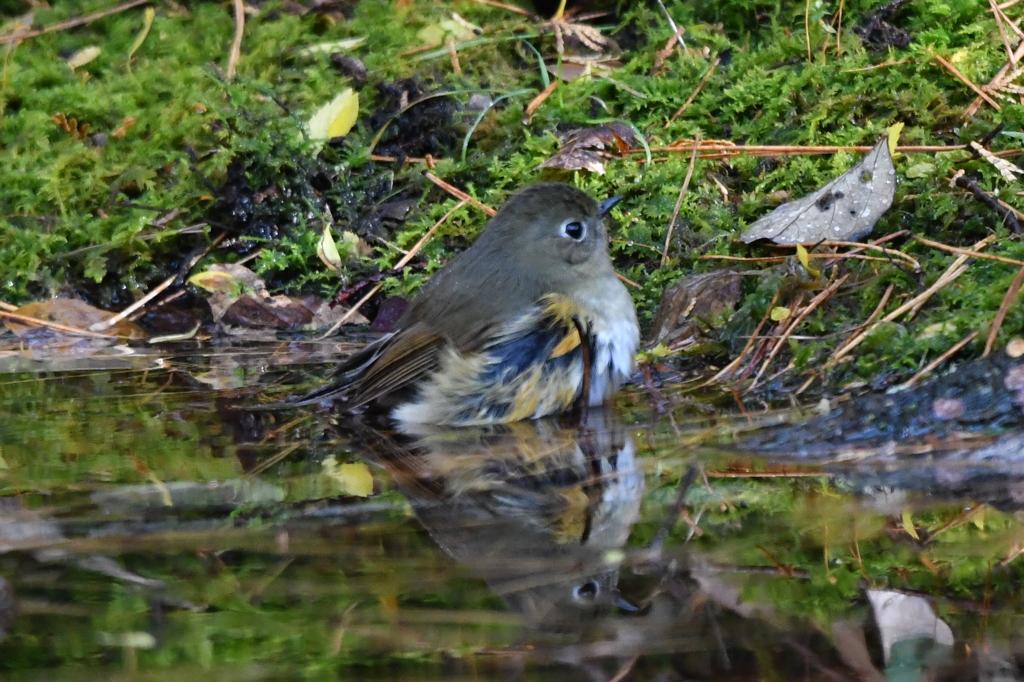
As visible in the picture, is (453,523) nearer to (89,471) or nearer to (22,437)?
(89,471)

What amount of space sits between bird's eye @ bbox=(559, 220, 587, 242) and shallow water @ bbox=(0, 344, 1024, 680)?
0.99 m

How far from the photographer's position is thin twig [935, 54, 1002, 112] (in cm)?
510

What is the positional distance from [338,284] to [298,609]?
364 cm

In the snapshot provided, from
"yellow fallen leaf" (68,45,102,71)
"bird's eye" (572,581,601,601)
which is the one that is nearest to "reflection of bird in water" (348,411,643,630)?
"bird's eye" (572,581,601,601)

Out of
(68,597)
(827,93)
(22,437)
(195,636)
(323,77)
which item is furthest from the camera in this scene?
(323,77)

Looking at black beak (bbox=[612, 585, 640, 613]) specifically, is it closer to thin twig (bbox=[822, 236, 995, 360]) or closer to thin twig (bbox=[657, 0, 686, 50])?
thin twig (bbox=[822, 236, 995, 360])

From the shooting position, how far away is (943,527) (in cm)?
236

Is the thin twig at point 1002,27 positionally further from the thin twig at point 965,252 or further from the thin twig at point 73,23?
the thin twig at point 73,23

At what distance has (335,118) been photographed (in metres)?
6.16

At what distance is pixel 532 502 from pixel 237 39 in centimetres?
521

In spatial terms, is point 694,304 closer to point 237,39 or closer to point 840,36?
point 840,36

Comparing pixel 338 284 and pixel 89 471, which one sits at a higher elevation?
pixel 89 471

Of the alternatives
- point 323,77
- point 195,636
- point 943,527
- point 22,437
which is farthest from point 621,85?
point 195,636

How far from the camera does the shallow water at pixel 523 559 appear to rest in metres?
1.95
